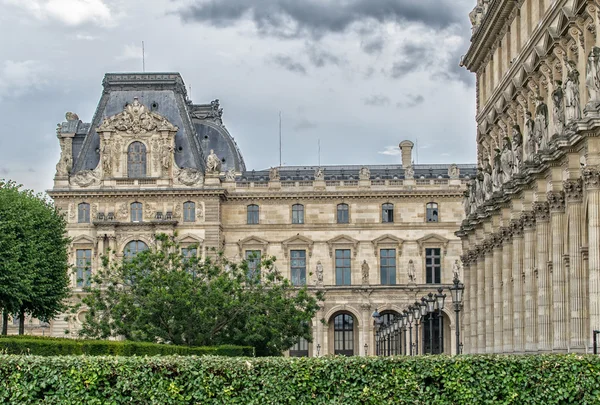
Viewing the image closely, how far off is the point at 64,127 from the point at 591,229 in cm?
7143

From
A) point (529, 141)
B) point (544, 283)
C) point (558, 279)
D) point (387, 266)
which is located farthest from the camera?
point (387, 266)

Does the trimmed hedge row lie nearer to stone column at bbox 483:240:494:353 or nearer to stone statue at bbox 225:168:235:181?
stone column at bbox 483:240:494:353

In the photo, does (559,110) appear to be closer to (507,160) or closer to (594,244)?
(594,244)

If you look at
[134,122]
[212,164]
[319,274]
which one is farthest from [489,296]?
[134,122]

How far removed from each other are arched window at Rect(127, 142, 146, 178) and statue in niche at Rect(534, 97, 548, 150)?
181 feet

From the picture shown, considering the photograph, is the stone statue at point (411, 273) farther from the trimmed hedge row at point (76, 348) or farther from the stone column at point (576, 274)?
the stone column at point (576, 274)

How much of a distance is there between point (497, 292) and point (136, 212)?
155ft

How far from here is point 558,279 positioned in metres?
42.3

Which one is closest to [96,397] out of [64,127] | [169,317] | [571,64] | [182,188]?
[571,64]

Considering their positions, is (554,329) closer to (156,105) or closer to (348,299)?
(348,299)

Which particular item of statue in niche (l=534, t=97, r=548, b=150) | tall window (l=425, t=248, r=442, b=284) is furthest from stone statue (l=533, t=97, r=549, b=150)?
tall window (l=425, t=248, r=442, b=284)

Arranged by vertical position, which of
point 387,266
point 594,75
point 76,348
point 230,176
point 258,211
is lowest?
point 76,348

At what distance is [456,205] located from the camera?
97.9m

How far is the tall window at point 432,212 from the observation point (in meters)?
98.2
